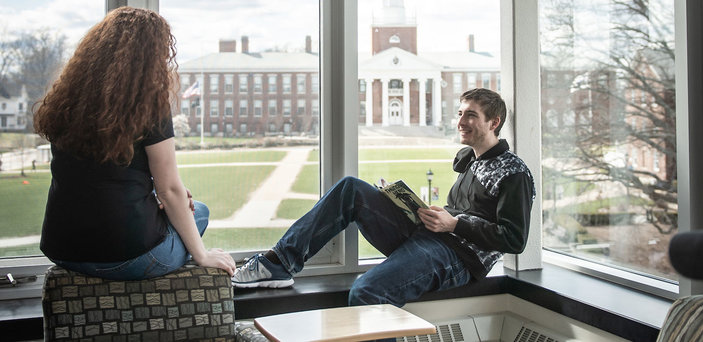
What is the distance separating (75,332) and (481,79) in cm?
233

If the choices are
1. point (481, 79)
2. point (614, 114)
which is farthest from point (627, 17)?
point (481, 79)

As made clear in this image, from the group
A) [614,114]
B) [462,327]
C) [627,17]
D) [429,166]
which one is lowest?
[462,327]

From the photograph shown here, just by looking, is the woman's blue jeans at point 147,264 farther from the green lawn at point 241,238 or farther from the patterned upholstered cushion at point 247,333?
the green lawn at point 241,238

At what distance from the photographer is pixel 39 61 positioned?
2.69m

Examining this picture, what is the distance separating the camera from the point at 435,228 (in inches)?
109

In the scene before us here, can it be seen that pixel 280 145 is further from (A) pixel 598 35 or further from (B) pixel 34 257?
(A) pixel 598 35

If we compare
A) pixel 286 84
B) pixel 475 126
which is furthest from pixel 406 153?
pixel 286 84

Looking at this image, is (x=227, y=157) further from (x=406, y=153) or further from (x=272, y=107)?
(x=406, y=153)

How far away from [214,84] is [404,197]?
1.03 metres

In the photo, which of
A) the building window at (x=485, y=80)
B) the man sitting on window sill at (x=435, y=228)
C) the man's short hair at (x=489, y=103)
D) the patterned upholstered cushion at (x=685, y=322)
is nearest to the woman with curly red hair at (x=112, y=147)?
the man sitting on window sill at (x=435, y=228)

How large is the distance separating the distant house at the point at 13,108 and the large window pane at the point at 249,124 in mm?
650

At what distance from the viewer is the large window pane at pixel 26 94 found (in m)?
2.65

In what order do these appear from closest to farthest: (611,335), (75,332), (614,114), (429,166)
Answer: (75,332) < (611,335) < (614,114) < (429,166)

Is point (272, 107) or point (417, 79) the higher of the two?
point (417, 79)
